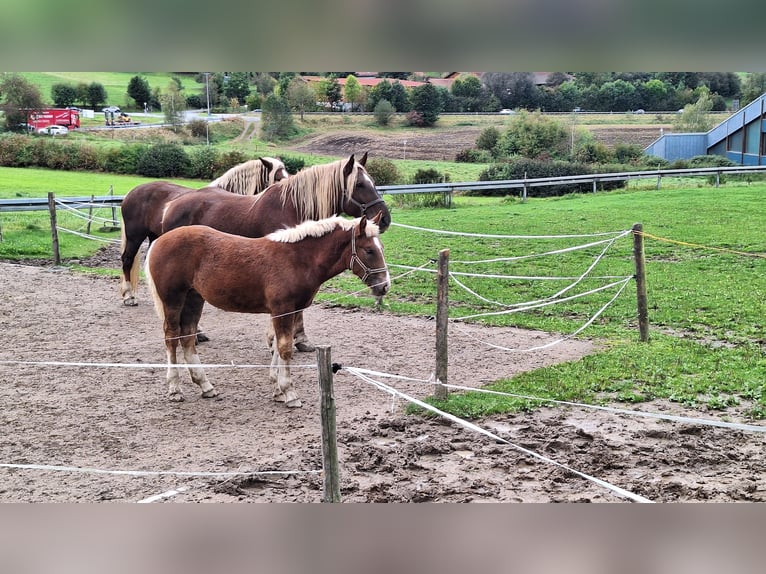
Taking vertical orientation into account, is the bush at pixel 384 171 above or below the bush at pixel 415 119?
below

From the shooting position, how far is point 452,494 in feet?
13.1

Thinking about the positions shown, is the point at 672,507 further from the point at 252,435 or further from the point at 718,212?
the point at 718,212

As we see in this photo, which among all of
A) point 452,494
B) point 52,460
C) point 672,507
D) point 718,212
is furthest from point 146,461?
point 718,212

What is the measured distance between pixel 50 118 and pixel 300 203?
9470 millimetres

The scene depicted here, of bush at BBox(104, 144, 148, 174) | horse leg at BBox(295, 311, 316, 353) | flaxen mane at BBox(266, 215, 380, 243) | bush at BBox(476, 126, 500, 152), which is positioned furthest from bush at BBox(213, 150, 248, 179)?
flaxen mane at BBox(266, 215, 380, 243)

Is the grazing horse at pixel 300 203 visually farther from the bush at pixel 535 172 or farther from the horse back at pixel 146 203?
the bush at pixel 535 172

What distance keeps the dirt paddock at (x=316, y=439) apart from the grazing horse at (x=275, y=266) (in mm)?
571

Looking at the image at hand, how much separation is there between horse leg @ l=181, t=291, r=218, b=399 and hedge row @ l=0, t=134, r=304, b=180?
8868 mm

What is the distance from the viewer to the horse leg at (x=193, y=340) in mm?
5820

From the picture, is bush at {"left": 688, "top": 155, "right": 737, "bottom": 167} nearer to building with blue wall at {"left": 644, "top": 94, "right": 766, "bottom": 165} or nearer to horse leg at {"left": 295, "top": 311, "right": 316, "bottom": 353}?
building with blue wall at {"left": 644, "top": 94, "right": 766, "bottom": 165}

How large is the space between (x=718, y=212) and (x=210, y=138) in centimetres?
1069

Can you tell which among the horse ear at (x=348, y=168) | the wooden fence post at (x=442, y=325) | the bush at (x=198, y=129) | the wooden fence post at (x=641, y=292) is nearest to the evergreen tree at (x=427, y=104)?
the bush at (x=198, y=129)

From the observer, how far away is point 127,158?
14969 mm

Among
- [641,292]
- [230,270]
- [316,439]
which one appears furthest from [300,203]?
[641,292]
